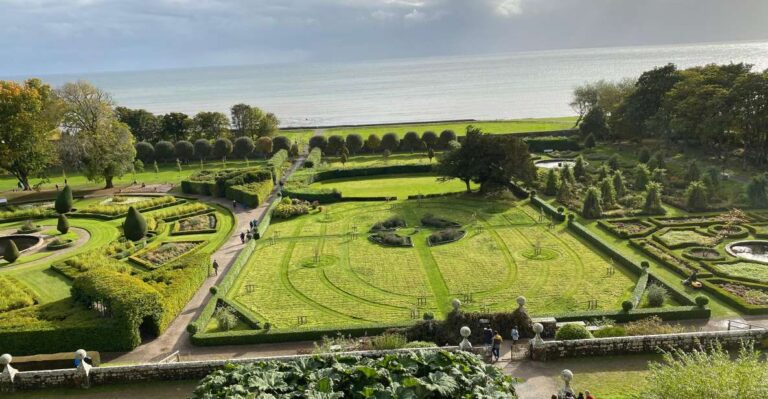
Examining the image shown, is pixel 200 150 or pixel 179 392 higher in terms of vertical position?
pixel 200 150

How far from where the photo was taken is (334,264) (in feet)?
117

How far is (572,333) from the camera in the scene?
71.4 feet

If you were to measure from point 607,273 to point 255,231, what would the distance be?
1005 inches

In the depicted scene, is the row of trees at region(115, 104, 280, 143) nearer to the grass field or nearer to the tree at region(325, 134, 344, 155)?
the tree at region(325, 134, 344, 155)

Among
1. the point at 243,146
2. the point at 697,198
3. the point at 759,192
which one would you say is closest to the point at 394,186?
the point at 697,198

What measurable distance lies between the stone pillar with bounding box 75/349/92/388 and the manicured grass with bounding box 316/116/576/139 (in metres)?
79.5

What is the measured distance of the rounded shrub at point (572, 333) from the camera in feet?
71.1

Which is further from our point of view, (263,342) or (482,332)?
(263,342)

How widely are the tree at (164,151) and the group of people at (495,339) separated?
67.7m

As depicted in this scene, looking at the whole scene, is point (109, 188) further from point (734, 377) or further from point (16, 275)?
point (734, 377)

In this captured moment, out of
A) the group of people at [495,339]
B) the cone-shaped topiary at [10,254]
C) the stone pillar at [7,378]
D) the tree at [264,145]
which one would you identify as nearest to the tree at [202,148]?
the tree at [264,145]

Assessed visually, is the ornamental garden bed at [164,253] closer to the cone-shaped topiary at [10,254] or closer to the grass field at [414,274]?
the grass field at [414,274]

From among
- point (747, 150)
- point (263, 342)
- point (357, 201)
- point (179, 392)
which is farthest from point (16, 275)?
point (747, 150)

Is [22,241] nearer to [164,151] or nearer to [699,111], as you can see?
[164,151]
